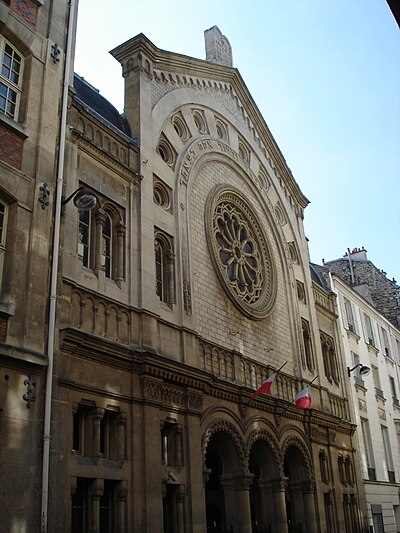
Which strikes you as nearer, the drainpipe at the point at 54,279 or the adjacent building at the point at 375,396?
the drainpipe at the point at 54,279

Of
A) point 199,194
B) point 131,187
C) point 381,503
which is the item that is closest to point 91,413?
point 131,187

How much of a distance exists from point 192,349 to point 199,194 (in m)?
5.60

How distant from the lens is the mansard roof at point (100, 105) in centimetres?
1688

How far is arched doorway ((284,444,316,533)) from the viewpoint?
20.4 m

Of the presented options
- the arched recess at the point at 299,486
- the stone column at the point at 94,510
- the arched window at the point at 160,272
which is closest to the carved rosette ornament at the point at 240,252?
the arched window at the point at 160,272

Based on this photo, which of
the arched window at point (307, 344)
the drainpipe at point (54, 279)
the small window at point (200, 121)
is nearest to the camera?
the drainpipe at point (54, 279)

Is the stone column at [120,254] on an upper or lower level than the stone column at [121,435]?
upper

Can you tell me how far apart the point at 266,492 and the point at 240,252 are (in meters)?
7.75

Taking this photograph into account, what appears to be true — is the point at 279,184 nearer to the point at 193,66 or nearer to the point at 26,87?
the point at 193,66

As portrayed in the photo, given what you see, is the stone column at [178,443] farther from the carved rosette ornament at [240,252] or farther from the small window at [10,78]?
the small window at [10,78]

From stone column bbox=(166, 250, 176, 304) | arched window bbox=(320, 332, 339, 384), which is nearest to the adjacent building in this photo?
arched window bbox=(320, 332, 339, 384)

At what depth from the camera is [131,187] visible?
16.4 m

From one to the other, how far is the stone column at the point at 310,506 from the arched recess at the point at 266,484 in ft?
6.23

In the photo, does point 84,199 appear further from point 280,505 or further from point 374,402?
point 374,402
